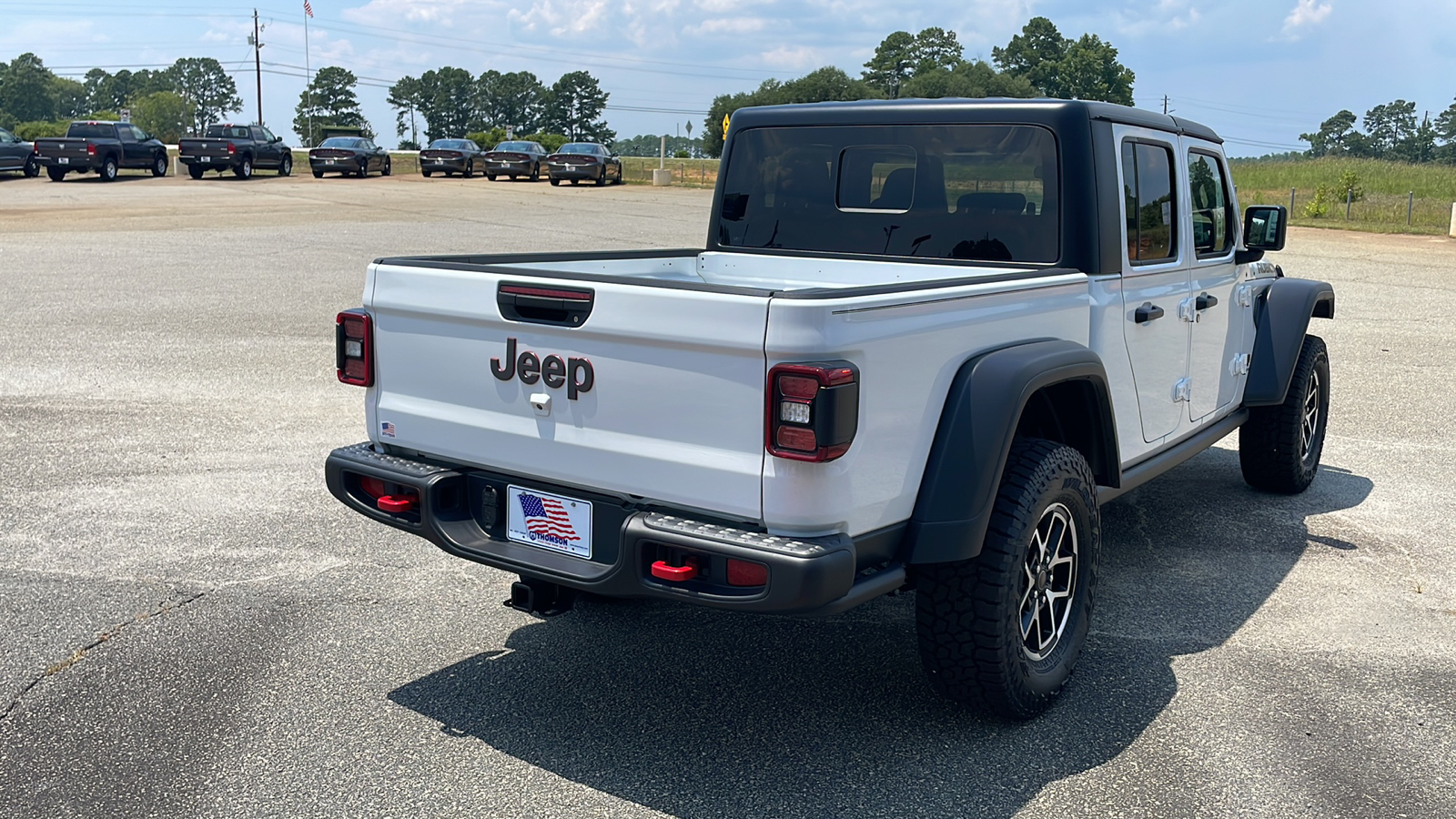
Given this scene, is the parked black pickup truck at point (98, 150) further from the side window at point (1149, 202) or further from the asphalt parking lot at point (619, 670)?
the side window at point (1149, 202)

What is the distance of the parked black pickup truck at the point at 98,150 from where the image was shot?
115ft

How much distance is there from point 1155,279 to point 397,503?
302cm

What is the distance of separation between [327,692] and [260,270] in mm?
13336

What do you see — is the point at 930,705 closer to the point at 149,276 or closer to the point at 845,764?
the point at 845,764

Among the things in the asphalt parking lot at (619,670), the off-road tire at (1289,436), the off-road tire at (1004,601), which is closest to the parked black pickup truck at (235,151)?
the asphalt parking lot at (619,670)

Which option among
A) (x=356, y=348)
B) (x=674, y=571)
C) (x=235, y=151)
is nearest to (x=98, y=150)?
(x=235, y=151)

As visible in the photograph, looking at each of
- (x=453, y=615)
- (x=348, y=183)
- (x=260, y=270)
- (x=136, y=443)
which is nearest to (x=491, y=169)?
(x=348, y=183)

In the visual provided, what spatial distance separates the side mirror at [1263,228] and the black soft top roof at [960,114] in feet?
1.71

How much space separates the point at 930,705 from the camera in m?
4.07

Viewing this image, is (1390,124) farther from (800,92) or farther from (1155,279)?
(1155,279)

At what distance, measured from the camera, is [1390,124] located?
18762 cm

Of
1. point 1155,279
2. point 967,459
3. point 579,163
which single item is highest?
point 579,163

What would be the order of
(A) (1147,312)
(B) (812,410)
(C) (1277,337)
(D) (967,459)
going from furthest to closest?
(C) (1277,337) < (A) (1147,312) < (D) (967,459) < (B) (812,410)

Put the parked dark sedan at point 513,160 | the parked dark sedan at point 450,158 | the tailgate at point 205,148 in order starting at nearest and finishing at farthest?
the tailgate at point 205,148 < the parked dark sedan at point 513,160 < the parked dark sedan at point 450,158
